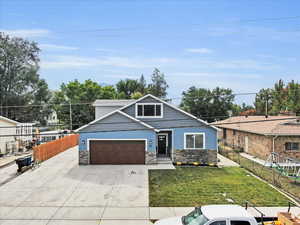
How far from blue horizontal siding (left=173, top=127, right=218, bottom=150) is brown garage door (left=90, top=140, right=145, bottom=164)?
276cm

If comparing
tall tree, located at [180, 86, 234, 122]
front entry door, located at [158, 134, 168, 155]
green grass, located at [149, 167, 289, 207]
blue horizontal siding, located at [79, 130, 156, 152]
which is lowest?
green grass, located at [149, 167, 289, 207]

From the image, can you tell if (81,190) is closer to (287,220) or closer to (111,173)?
(111,173)

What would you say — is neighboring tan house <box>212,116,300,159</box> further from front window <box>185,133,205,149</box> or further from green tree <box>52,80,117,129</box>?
green tree <box>52,80,117,129</box>

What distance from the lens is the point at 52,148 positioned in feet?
86.1

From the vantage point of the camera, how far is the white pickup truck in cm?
738

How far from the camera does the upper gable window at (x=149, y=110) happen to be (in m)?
22.2

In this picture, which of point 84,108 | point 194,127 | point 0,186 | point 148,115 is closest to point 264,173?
point 194,127

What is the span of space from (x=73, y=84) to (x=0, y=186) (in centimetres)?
3606

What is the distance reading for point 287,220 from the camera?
26.9ft

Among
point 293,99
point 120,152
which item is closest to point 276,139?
point 120,152

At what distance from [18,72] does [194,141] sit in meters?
30.0

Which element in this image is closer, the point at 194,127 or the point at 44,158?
the point at 194,127

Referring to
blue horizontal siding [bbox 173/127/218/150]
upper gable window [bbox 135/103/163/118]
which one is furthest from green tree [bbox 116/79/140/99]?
blue horizontal siding [bbox 173/127/218/150]

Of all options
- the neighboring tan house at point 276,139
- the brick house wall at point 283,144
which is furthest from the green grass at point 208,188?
the brick house wall at point 283,144
